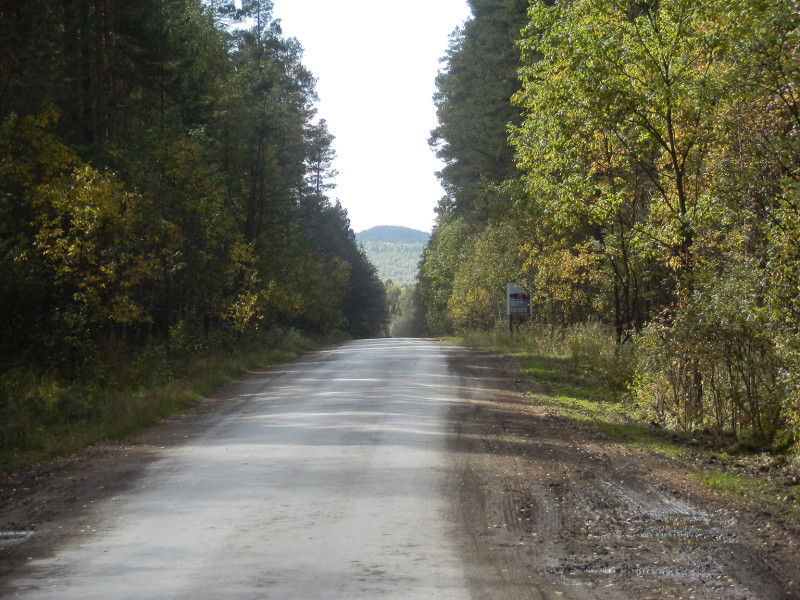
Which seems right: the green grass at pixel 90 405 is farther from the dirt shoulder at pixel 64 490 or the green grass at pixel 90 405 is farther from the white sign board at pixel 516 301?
the white sign board at pixel 516 301

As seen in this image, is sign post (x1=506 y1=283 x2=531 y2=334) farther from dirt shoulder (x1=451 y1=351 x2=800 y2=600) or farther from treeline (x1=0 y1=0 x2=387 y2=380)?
dirt shoulder (x1=451 y1=351 x2=800 y2=600)

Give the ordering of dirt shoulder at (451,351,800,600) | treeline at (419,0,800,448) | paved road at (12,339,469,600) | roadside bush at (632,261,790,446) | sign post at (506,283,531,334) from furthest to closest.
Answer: sign post at (506,283,531,334)
roadside bush at (632,261,790,446)
treeline at (419,0,800,448)
dirt shoulder at (451,351,800,600)
paved road at (12,339,469,600)

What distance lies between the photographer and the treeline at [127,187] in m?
16.0

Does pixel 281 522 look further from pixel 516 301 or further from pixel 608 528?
pixel 516 301

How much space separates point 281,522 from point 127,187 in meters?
15.4

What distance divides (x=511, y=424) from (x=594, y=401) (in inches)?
178

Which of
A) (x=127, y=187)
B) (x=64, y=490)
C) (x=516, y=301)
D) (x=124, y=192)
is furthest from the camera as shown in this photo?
(x=516, y=301)

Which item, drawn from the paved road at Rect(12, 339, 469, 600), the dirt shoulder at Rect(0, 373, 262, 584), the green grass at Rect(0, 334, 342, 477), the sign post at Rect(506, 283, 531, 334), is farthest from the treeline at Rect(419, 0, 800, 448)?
the sign post at Rect(506, 283, 531, 334)

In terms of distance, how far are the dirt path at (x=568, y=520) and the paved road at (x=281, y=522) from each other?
0.29 meters

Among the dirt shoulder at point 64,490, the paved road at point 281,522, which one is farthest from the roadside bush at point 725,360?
the dirt shoulder at point 64,490

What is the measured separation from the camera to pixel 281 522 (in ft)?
23.7

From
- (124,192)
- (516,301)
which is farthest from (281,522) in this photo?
(516,301)

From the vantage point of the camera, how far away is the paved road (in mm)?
5578

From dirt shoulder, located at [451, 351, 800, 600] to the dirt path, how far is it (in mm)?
13
